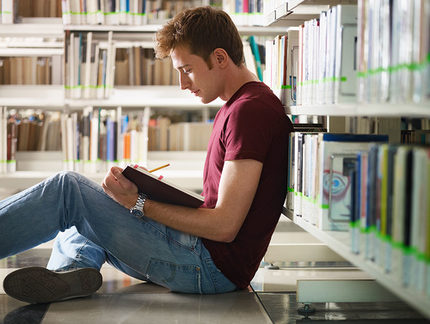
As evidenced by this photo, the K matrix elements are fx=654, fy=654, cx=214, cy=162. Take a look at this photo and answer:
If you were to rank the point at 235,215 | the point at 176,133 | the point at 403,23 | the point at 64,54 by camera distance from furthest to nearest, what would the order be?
the point at 176,133 < the point at 64,54 < the point at 235,215 < the point at 403,23

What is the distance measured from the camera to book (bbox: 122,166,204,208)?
2.01 m

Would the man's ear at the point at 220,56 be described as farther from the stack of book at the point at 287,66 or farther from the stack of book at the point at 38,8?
the stack of book at the point at 38,8

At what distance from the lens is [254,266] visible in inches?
85.7

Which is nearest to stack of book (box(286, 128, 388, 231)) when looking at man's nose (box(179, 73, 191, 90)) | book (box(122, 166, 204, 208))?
book (box(122, 166, 204, 208))

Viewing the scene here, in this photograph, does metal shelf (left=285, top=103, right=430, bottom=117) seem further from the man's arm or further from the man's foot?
the man's foot

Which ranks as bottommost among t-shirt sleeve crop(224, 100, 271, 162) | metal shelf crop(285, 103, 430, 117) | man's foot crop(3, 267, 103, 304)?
man's foot crop(3, 267, 103, 304)

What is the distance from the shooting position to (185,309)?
6.86 feet

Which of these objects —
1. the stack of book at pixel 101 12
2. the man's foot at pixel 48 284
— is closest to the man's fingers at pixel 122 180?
the man's foot at pixel 48 284

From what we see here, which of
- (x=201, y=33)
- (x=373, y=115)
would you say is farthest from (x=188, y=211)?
(x=373, y=115)

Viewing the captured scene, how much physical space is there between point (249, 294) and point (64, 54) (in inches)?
91.2

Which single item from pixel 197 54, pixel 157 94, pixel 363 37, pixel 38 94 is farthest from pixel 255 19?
pixel 363 37

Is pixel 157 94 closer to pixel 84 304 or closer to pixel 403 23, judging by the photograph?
pixel 84 304

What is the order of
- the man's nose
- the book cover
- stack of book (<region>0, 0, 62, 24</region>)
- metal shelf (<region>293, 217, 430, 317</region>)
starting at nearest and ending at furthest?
metal shelf (<region>293, 217, 430, 317</region>)
the book cover
the man's nose
stack of book (<region>0, 0, 62, 24</region>)

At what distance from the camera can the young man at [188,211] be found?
2010 millimetres
